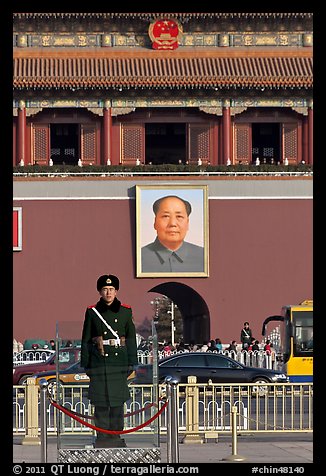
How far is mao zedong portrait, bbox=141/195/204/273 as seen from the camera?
39031 millimetres

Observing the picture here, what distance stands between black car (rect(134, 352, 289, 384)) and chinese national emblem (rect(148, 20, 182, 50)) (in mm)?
16512

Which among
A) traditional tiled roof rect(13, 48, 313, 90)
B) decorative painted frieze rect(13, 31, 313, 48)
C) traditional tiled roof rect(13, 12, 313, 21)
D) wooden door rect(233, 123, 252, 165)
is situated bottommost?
wooden door rect(233, 123, 252, 165)

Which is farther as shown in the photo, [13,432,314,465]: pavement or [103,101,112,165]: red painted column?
[103,101,112,165]: red painted column

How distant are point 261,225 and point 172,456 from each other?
26645 millimetres

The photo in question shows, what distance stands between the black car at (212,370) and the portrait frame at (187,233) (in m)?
10.7

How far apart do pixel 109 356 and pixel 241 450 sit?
408 centimetres

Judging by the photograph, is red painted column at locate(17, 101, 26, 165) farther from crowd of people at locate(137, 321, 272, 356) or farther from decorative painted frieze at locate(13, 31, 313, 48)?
crowd of people at locate(137, 321, 272, 356)

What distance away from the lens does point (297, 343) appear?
32.3 m

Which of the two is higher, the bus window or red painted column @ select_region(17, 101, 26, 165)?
red painted column @ select_region(17, 101, 26, 165)

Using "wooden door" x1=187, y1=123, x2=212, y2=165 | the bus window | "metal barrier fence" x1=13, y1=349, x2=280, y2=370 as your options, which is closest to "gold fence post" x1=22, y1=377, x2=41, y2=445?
the bus window

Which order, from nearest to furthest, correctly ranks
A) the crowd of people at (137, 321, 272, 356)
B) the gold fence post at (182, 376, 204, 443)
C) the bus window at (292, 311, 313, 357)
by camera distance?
1. the gold fence post at (182, 376, 204, 443)
2. the bus window at (292, 311, 313, 357)
3. the crowd of people at (137, 321, 272, 356)

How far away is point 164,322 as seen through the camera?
69.7 metres

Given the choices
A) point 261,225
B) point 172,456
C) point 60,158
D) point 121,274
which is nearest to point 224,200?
point 261,225

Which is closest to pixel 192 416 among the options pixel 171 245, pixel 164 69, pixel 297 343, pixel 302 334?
pixel 297 343
